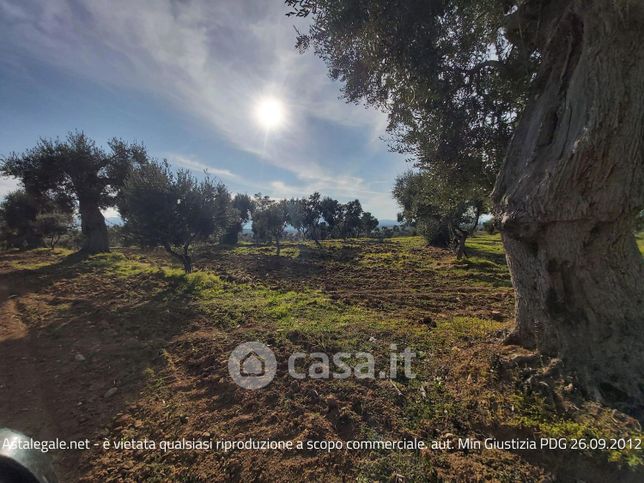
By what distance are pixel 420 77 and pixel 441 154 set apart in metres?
2.15

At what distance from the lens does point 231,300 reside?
37.3 ft

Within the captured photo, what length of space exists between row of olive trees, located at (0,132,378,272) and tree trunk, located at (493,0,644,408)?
52.3 feet

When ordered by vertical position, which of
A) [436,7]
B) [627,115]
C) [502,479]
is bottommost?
[502,479]

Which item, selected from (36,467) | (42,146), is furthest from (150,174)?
(36,467)

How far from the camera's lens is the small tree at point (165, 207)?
15602 millimetres

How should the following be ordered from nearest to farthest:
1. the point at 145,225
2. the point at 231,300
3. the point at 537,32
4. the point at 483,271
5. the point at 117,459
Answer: the point at 117,459 → the point at 537,32 → the point at 231,300 → the point at 145,225 → the point at 483,271

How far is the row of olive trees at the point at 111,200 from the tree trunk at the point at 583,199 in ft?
52.3

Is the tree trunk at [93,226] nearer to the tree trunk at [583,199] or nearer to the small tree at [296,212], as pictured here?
the small tree at [296,212]

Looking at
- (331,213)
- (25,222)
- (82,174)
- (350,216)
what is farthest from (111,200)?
(350,216)

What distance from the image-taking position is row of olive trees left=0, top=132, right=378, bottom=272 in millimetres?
15789

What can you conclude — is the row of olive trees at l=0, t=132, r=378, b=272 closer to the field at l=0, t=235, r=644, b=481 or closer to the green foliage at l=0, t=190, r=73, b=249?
the green foliage at l=0, t=190, r=73, b=249

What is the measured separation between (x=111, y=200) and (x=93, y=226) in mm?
2853

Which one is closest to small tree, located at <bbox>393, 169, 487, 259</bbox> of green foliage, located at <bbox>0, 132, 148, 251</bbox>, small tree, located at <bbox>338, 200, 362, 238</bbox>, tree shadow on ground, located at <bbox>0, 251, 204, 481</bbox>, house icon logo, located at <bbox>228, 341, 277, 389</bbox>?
house icon logo, located at <bbox>228, 341, 277, 389</bbox>

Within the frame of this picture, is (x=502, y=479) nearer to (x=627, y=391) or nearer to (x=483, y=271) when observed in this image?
(x=627, y=391)
